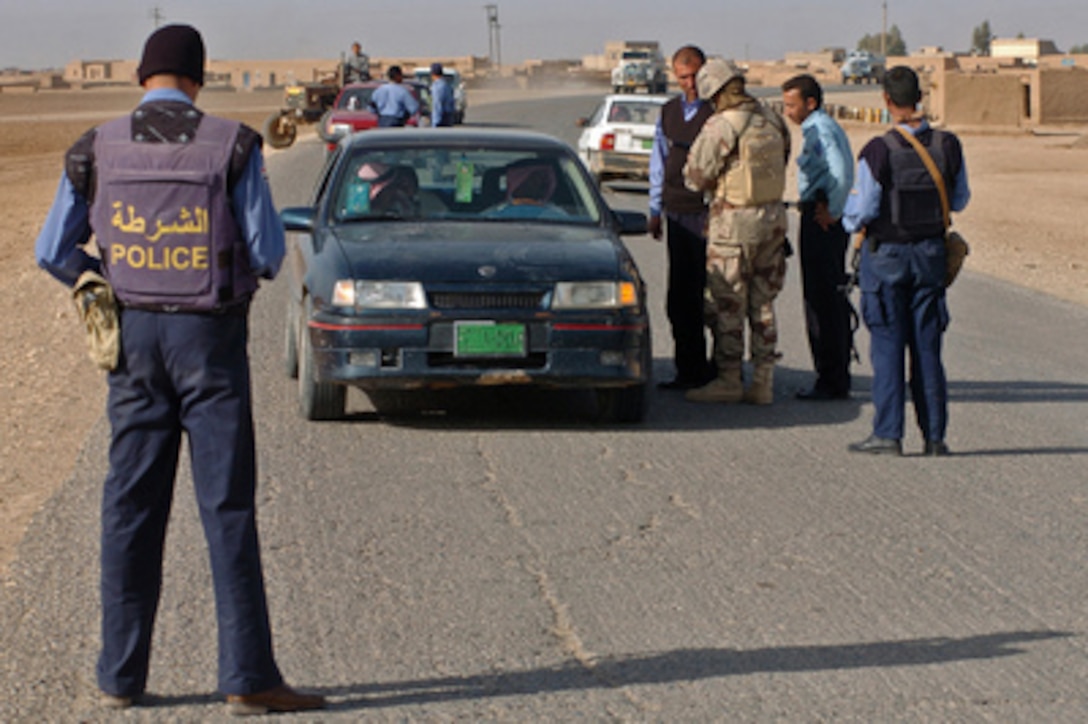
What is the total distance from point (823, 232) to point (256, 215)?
555cm

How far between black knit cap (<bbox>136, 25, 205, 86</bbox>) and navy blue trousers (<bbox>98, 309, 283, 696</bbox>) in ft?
2.10

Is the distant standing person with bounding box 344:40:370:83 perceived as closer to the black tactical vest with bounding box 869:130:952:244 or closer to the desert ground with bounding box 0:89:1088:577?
the desert ground with bounding box 0:89:1088:577

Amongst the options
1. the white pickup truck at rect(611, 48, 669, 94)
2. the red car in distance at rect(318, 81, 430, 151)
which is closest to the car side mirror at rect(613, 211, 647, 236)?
the red car in distance at rect(318, 81, 430, 151)

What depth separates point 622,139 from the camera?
26.0 m

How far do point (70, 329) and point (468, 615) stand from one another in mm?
8586

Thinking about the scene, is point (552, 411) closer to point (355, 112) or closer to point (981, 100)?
point (355, 112)

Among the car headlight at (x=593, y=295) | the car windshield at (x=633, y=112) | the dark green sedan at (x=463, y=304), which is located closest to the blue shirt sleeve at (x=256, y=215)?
the dark green sedan at (x=463, y=304)

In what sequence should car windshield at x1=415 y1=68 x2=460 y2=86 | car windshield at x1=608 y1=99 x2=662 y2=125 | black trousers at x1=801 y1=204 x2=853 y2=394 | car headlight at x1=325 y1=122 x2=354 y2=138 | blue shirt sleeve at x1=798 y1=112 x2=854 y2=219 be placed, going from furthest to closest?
car windshield at x1=415 y1=68 x2=460 y2=86 → car headlight at x1=325 y1=122 x2=354 y2=138 → car windshield at x1=608 y1=99 x2=662 y2=125 → black trousers at x1=801 y1=204 x2=853 y2=394 → blue shirt sleeve at x1=798 y1=112 x2=854 y2=219

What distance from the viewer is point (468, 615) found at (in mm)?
5707

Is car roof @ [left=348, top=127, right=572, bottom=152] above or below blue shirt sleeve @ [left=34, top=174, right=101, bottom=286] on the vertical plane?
above

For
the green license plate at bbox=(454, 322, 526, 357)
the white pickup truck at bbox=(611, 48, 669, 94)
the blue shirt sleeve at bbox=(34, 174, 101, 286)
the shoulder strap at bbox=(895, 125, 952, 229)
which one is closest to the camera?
the blue shirt sleeve at bbox=(34, 174, 101, 286)

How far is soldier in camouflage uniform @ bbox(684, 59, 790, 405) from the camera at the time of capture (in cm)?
919

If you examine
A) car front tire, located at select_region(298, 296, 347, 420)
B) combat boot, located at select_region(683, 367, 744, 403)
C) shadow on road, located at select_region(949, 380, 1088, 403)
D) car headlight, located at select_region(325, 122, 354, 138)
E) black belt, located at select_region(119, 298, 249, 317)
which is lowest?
shadow on road, located at select_region(949, 380, 1088, 403)

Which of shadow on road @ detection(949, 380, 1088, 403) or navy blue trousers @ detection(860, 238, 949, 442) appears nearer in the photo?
navy blue trousers @ detection(860, 238, 949, 442)
